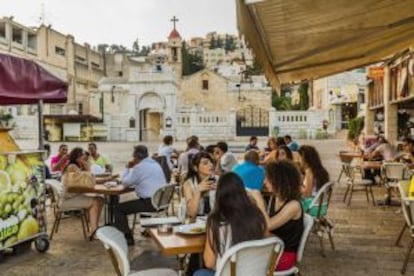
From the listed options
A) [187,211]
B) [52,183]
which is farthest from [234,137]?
[187,211]

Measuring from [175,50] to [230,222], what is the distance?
2321 inches

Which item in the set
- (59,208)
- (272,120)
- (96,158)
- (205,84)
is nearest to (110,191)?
(59,208)

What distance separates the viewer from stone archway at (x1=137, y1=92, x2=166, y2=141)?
46.5m

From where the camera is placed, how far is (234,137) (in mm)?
43531

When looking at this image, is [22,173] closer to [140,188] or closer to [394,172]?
[140,188]

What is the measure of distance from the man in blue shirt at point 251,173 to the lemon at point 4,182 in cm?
281

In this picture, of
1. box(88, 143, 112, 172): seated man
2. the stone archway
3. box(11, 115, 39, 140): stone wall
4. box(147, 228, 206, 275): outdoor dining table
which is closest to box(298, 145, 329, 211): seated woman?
box(147, 228, 206, 275): outdoor dining table

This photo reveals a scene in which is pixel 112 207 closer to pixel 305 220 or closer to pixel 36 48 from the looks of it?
pixel 305 220

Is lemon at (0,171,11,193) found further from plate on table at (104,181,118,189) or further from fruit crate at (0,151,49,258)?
plate on table at (104,181,118,189)

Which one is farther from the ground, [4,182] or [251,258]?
[4,182]

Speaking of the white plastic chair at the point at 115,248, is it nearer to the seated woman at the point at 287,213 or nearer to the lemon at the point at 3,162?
the seated woman at the point at 287,213

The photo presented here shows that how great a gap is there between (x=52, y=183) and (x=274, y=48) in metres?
4.05

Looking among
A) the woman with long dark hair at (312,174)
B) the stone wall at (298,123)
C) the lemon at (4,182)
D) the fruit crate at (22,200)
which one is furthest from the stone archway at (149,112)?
the lemon at (4,182)

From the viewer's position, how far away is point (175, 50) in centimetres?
6128
